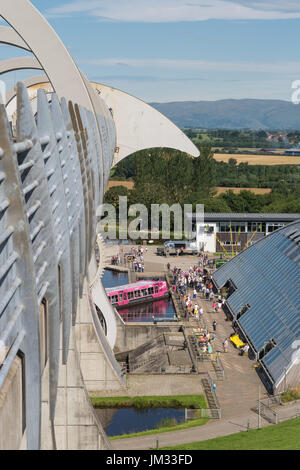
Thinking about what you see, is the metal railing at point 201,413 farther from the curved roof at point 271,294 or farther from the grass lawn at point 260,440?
the curved roof at point 271,294

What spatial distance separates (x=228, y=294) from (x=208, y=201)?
25.3 meters

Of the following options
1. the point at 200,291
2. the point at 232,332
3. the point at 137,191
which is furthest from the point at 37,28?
the point at 137,191

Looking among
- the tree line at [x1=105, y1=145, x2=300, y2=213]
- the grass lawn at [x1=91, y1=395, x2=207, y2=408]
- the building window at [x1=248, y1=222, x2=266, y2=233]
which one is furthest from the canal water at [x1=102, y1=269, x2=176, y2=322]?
the tree line at [x1=105, y1=145, x2=300, y2=213]

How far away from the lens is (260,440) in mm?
17672

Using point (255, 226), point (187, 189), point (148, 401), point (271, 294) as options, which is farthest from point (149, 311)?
point (187, 189)

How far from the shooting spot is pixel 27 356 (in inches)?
238

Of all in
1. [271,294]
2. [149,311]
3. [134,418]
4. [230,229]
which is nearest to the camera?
[134,418]

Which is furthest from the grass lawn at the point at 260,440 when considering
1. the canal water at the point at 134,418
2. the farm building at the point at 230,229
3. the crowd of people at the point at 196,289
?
the farm building at the point at 230,229

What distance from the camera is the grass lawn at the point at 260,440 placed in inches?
665

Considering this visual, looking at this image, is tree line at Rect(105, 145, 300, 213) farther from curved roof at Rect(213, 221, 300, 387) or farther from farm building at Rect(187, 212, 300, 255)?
curved roof at Rect(213, 221, 300, 387)

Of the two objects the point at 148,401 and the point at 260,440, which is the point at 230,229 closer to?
the point at 148,401

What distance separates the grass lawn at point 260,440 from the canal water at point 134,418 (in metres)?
2.52

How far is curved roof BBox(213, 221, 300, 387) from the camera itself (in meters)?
23.2

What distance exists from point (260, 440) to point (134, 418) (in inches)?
185
